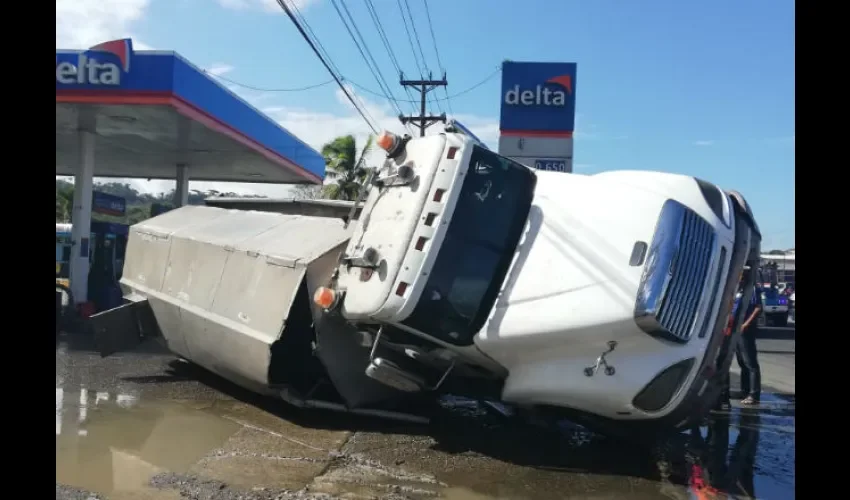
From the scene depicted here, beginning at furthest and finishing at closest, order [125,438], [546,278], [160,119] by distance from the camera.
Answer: [160,119], [125,438], [546,278]

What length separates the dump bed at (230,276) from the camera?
6.14 meters

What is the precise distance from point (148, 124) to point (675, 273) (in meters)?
11.5

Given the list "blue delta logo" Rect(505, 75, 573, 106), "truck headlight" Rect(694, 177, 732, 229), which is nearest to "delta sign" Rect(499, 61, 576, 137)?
"blue delta logo" Rect(505, 75, 573, 106)

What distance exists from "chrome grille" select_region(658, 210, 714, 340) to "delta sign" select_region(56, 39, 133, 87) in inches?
376

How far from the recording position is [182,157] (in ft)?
60.3

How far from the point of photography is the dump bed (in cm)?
614

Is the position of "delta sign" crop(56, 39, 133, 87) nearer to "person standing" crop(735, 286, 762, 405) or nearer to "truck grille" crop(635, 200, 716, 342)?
"truck grille" crop(635, 200, 716, 342)

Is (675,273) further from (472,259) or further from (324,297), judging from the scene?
(324,297)

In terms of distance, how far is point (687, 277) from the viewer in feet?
15.9

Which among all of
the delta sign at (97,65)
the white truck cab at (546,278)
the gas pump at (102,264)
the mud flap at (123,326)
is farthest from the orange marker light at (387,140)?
the gas pump at (102,264)

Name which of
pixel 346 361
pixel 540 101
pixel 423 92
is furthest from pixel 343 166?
pixel 346 361
